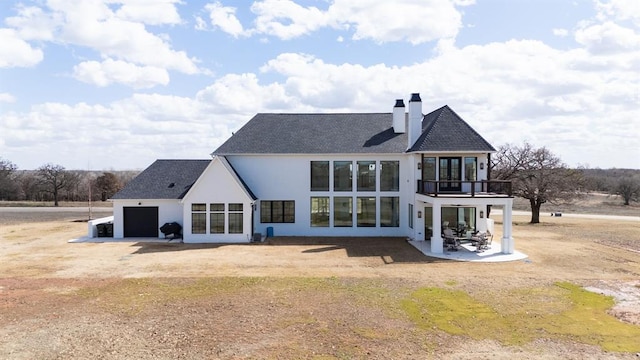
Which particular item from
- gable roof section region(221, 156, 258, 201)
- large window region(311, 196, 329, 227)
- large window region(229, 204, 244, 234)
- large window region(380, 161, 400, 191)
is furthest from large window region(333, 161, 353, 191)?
large window region(229, 204, 244, 234)

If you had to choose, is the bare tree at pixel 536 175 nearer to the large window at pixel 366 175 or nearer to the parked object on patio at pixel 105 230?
the large window at pixel 366 175

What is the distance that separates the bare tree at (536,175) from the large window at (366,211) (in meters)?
16.7

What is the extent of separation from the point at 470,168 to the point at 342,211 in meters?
8.50

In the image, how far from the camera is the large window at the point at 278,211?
28281mm

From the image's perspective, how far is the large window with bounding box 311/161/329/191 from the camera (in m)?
28.2

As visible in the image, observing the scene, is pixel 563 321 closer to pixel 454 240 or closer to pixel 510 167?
pixel 454 240

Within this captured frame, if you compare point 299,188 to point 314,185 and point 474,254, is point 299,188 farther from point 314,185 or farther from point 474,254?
point 474,254

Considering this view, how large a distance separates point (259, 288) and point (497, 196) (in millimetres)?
→ 13444

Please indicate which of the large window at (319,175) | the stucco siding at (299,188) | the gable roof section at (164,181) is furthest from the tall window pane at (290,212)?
the gable roof section at (164,181)

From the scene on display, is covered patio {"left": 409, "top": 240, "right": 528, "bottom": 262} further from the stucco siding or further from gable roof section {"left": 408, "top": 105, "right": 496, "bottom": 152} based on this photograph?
gable roof section {"left": 408, "top": 105, "right": 496, "bottom": 152}

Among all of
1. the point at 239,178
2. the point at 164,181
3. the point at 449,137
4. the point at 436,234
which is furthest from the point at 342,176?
the point at 164,181

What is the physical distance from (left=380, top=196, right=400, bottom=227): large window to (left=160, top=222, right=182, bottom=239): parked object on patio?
43.0 feet

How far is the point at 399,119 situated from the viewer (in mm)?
29766

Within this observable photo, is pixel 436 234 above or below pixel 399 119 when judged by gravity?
below
